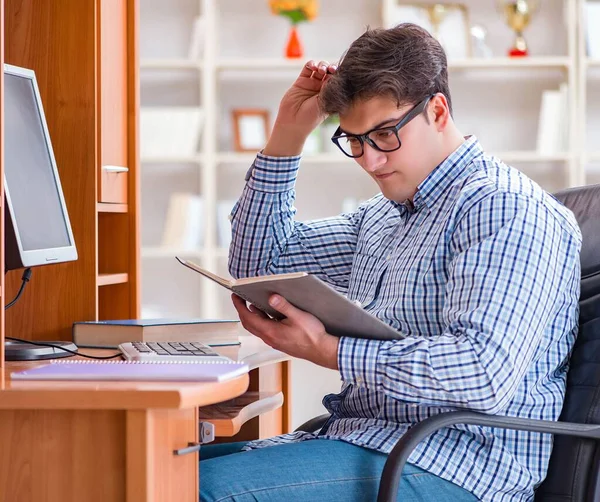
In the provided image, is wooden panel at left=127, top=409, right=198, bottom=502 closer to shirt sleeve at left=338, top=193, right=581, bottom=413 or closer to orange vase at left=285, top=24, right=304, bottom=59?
shirt sleeve at left=338, top=193, right=581, bottom=413

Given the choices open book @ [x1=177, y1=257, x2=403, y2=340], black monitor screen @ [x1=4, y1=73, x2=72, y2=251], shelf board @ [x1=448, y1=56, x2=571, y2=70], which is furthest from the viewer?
shelf board @ [x1=448, y1=56, x2=571, y2=70]

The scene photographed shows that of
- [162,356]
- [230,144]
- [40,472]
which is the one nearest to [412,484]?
[162,356]

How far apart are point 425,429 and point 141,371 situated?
41cm

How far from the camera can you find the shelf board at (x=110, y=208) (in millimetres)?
1976

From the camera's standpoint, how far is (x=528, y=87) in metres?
3.85

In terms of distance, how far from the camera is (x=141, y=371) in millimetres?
1257

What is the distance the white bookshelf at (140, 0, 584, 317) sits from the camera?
12.4ft

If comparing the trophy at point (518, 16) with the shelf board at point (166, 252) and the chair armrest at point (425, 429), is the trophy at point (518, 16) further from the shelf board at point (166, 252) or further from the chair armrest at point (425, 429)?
the chair armrest at point (425, 429)

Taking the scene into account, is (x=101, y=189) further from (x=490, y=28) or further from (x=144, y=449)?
(x=490, y=28)

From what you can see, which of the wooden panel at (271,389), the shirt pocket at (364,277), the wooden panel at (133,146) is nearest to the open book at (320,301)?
the shirt pocket at (364,277)

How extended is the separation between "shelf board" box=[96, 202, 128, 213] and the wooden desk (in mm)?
816

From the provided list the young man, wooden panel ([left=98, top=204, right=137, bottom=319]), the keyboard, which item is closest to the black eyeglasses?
the young man

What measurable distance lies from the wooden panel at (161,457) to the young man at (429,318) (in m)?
0.10

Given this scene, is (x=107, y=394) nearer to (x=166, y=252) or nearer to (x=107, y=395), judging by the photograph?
(x=107, y=395)
